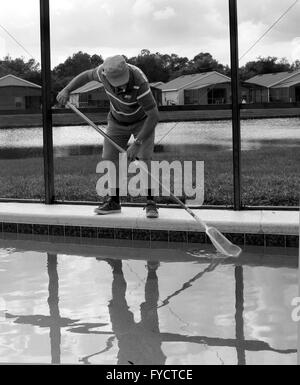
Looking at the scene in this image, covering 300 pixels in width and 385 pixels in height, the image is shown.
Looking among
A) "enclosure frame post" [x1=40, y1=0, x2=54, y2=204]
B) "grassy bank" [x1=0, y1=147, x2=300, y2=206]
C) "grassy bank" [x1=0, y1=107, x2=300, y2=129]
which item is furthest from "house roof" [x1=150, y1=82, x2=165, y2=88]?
"enclosure frame post" [x1=40, y1=0, x2=54, y2=204]

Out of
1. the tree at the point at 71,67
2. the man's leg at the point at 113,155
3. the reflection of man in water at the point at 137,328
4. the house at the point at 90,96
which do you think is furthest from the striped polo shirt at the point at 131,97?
the reflection of man in water at the point at 137,328

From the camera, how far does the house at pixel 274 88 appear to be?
243 inches

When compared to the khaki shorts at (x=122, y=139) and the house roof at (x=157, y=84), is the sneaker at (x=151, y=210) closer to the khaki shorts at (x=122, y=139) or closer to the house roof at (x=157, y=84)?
the khaki shorts at (x=122, y=139)

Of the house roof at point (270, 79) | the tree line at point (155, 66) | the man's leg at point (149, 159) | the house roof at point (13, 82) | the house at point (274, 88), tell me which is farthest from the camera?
the house roof at point (13, 82)

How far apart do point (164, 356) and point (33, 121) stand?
418cm

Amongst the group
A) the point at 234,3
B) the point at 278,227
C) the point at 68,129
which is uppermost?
the point at 234,3

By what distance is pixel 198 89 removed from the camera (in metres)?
6.59

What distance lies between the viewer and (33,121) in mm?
7109

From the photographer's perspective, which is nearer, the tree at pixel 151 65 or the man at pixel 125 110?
the man at pixel 125 110

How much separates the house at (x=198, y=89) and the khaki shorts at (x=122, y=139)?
1.94ft

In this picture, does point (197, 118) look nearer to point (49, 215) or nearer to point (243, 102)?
point (243, 102)

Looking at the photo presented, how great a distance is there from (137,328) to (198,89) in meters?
3.26

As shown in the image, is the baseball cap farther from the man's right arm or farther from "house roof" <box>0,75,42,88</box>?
"house roof" <box>0,75,42,88</box>
